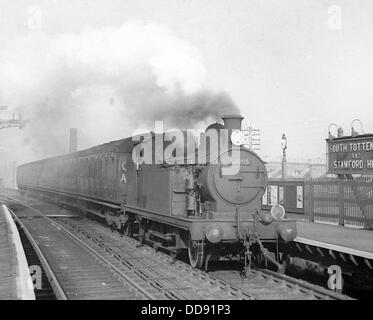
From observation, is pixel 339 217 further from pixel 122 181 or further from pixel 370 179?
pixel 122 181

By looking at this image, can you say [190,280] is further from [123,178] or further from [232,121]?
[123,178]

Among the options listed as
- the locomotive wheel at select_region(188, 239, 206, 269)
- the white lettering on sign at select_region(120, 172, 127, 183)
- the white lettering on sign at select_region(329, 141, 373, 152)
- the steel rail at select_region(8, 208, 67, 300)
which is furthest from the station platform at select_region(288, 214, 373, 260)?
the white lettering on sign at select_region(120, 172, 127, 183)

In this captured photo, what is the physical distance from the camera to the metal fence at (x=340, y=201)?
12992 millimetres

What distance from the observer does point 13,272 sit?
338 inches

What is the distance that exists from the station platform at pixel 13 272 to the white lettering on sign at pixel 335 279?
532 cm

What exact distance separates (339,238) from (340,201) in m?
3.32

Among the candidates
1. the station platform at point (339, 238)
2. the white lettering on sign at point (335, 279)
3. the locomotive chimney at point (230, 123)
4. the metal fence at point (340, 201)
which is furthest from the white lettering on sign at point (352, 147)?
the locomotive chimney at point (230, 123)

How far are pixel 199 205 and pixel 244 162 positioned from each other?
1.28m

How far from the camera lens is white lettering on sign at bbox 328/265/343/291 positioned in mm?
9008

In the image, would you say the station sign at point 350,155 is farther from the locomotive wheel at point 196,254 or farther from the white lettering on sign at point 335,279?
the locomotive wheel at point 196,254

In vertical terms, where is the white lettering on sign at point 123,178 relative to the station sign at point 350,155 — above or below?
below
